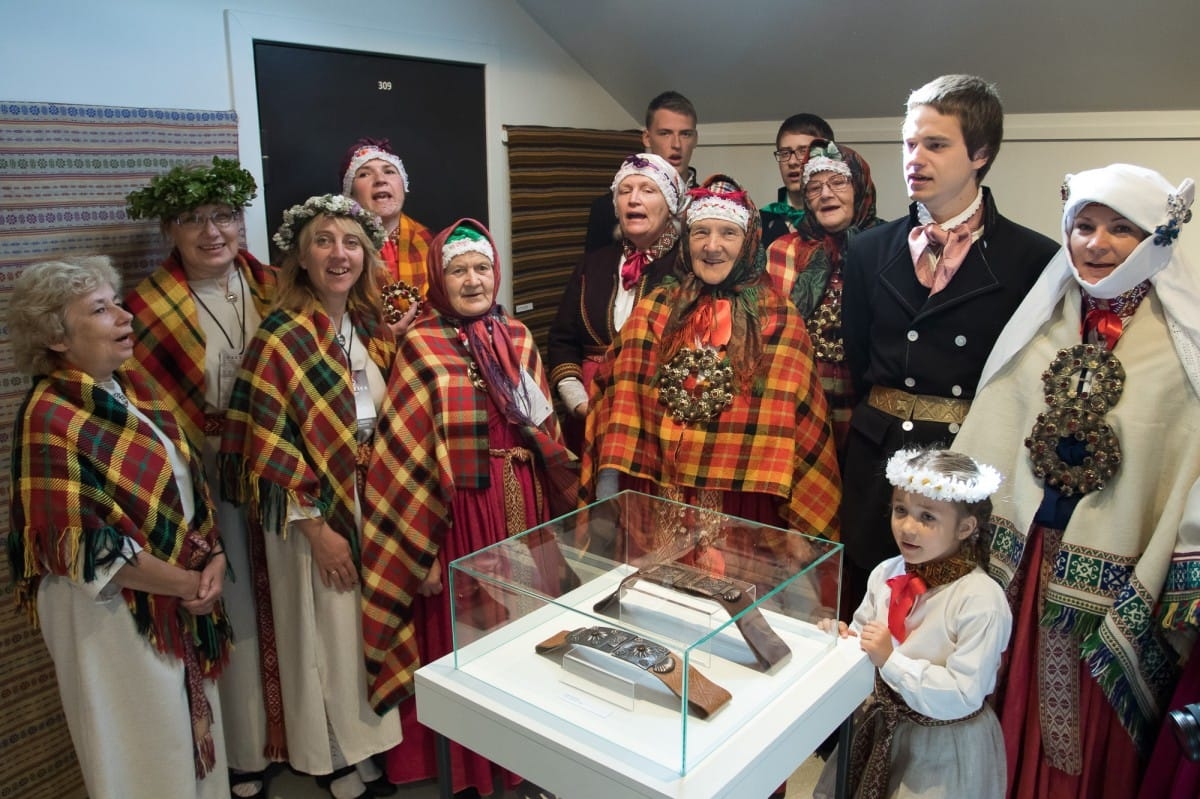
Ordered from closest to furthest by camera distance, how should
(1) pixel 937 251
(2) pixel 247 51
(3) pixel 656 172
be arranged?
1. (1) pixel 937 251
2. (3) pixel 656 172
3. (2) pixel 247 51

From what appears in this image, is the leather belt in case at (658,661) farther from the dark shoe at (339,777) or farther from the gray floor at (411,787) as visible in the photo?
the dark shoe at (339,777)

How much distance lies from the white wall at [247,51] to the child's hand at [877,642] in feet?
8.12

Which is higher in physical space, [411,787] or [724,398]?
[724,398]

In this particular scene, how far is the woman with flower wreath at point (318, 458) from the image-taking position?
2.35 metres

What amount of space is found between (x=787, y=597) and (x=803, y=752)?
0.91ft

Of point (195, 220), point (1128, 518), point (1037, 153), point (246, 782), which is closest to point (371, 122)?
point (195, 220)

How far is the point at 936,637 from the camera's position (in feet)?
6.15

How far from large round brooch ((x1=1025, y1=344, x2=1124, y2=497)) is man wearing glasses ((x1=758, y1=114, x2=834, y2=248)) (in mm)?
1302

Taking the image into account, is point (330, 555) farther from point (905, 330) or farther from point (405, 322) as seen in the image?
point (905, 330)

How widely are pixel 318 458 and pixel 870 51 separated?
257 cm

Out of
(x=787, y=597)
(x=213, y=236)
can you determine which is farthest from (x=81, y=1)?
(x=787, y=597)

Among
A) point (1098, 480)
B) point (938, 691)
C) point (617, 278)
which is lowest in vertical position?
point (938, 691)

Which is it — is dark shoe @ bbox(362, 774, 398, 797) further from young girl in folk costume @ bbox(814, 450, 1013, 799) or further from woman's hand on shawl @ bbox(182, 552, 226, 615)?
young girl in folk costume @ bbox(814, 450, 1013, 799)

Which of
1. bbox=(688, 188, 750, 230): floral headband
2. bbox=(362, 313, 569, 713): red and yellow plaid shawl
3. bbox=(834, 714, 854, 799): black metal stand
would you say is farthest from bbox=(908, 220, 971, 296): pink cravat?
bbox=(362, 313, 569, 713): red and yellow plaid shawl
